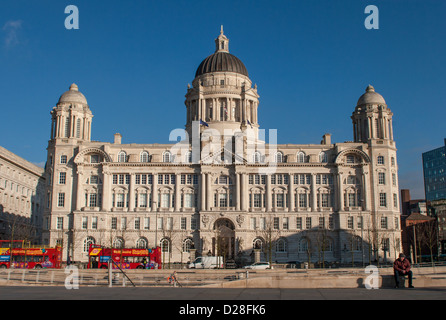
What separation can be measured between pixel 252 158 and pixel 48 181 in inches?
1480

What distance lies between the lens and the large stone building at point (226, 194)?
87500 mm

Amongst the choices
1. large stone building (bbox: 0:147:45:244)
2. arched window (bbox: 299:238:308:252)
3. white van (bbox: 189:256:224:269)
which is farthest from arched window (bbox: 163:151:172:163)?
arched window (bbox: 299:238:308:252)

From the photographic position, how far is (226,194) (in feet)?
297

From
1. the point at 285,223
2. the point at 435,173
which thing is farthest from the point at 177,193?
the point at 435,173

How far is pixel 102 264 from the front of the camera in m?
69.0

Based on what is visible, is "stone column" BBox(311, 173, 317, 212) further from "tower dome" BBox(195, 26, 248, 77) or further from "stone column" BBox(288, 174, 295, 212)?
"tower dome" BBox(195, 26, 248, 77)

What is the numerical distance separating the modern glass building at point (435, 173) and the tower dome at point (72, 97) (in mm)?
114690

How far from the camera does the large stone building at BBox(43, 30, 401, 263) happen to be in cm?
8750

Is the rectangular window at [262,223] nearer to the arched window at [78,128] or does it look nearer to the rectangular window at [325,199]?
the rectangular window at [325,199]

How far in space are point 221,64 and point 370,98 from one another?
106ft

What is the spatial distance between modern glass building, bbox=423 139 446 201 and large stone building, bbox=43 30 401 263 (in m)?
74.9

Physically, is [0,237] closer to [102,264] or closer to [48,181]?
[48,181]

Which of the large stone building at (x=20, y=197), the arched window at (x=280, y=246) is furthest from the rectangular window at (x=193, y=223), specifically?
the large stone building at (x=20, y=197)
